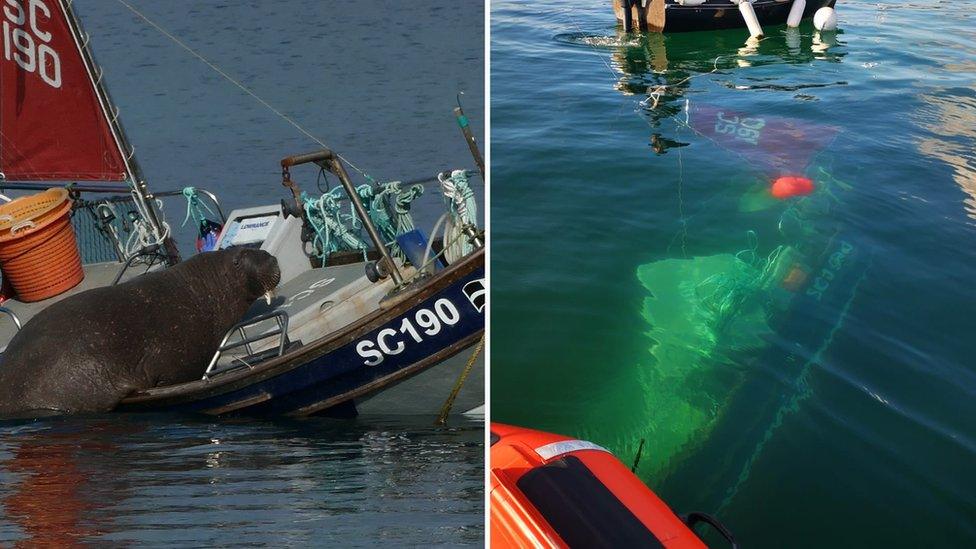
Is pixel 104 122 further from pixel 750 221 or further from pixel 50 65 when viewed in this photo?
pixel 750 221

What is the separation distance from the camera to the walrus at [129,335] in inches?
274

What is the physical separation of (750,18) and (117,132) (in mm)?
14840

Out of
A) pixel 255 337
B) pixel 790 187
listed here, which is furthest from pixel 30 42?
pixel 790 187

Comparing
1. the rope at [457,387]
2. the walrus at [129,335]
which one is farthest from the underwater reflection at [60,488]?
the rope at [457,387]

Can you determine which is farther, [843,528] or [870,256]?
[870,256]

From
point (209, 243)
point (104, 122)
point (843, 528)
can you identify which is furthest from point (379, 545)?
point (104, 122)

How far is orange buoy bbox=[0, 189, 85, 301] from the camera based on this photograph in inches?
324

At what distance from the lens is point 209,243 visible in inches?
361

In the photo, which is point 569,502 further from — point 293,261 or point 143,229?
point 143,229

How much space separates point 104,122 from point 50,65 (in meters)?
0.70

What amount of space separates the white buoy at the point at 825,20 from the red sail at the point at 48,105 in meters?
16.0

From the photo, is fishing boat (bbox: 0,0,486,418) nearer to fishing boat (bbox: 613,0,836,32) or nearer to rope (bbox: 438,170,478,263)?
rope (bbox: 438,170,478,263)

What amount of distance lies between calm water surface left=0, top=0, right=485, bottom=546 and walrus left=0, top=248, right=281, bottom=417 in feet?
1.39

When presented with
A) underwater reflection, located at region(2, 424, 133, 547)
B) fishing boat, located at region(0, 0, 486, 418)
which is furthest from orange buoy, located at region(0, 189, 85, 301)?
underwater reflection, located at region(2, 424, 133, 547)
